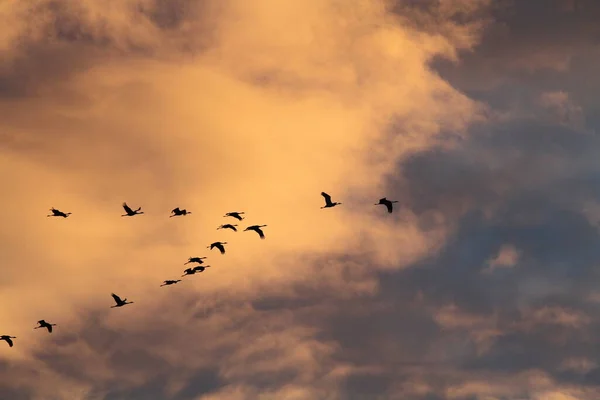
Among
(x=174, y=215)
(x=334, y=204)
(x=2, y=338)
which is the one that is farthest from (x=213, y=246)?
(x=2, y=338)

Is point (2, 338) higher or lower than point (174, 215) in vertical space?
lower

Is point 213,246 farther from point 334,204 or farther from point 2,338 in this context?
point 2,338

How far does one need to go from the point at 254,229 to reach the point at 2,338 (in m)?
42.2

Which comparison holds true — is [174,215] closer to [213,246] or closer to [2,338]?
[213,246]

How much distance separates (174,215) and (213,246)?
7.78 m

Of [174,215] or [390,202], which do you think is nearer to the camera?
[390,202]

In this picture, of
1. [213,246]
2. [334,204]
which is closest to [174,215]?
[213,246]

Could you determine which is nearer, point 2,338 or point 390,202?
point 390,202

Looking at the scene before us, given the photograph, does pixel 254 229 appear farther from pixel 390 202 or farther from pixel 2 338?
pixel 2 338

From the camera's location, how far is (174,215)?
200 metres

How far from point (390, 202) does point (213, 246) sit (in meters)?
A: 32.2

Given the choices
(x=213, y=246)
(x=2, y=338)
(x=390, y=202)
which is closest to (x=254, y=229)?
(x=213, y=246)

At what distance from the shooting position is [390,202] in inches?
7082

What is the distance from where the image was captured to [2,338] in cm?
19925
